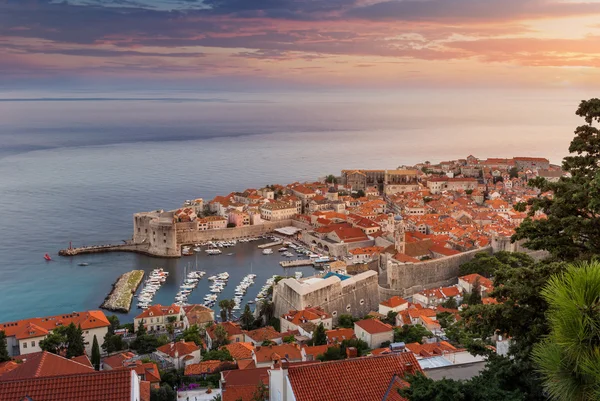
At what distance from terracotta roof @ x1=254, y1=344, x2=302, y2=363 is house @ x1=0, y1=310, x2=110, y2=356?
146 inches

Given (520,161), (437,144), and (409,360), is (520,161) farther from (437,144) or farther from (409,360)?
(409,360)

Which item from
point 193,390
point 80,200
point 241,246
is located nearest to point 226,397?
point 193,390

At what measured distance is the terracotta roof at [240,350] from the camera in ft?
27.4

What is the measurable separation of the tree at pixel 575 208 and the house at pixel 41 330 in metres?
8.37

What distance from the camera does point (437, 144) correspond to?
57188mm

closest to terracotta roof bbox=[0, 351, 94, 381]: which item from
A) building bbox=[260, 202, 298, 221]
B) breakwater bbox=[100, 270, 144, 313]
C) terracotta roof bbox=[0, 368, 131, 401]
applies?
terracotta roof bbox=[0, 368, 131, 401]

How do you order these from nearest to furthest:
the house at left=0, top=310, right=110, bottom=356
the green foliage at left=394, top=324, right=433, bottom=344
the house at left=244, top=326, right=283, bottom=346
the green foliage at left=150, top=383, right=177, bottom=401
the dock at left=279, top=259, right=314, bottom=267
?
the green foliage at left=150, top=383, right=177, bottom=401
the green foliage at left=394, top=324, right=433, bottom=344
the house at left=244, top=326, right=283, bottom=346
the house at left=0, top=310, right=110, bottom=356
the dock at left=279, top=259, right=314, bottom=267

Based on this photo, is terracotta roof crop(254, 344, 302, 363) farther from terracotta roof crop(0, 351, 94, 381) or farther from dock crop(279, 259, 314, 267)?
dock crop(279, 259, 314, 267)

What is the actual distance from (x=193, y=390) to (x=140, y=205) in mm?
21727

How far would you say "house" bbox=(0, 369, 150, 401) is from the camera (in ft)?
9.82

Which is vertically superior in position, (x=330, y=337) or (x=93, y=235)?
(x=330, y=337)

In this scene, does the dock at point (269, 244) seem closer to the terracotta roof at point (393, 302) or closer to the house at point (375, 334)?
the terracotta roof at point (393, 302)

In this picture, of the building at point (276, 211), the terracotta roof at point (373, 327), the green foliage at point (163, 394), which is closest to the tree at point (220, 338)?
the terracotta roof at point (373, 327)

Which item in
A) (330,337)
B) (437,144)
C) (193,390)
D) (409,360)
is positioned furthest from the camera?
(437,144)
